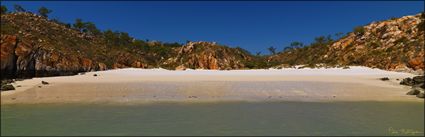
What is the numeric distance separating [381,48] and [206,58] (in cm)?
3417

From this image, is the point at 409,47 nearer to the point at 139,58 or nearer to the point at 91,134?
the point at 139,58

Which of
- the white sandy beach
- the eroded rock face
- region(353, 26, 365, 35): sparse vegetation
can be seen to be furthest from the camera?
region(353, 26, 365, 35): sparse vegetation

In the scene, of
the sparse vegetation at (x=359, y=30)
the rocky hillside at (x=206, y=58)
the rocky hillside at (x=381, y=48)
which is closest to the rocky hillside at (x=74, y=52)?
the rocky hillside at (x=206, y=58)

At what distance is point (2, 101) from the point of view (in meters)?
17.9

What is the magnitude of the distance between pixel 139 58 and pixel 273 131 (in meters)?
70.4

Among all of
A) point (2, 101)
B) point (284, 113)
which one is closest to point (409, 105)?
point (284, 113)

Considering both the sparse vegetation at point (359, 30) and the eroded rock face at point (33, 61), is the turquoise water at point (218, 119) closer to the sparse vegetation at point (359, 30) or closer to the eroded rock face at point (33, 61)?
the eroded rock face at point (33, 61)

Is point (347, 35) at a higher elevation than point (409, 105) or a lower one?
higher

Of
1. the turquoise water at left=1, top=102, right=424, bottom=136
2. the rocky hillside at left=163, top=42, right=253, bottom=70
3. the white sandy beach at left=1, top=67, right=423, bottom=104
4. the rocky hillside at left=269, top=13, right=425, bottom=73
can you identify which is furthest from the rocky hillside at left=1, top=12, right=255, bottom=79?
the turquoise water at left=1, top=102, right=424, bottom=136

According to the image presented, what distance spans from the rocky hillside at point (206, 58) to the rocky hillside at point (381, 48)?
52.1 ft

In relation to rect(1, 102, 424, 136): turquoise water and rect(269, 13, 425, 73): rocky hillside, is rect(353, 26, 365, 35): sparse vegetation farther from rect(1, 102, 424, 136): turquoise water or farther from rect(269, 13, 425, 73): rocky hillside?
rect(1, 102, 424, 136): turquoise water

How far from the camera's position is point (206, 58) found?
75062 millimetres

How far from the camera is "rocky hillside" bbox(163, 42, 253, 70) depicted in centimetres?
7450

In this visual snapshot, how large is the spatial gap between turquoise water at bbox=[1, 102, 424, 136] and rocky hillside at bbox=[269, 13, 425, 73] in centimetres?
4107
